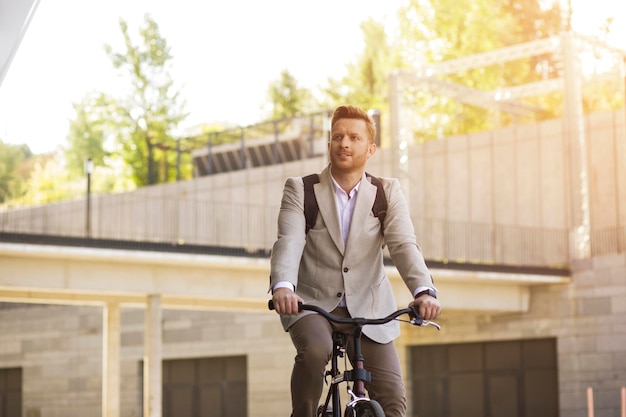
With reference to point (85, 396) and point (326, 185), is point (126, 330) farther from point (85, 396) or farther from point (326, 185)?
point (326, 185)

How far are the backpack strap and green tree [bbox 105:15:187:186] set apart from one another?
65.3 metres

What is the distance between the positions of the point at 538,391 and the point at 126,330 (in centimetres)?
2049

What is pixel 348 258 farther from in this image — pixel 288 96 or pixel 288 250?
pixel 288 96

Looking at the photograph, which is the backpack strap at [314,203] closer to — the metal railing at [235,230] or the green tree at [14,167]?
the metal railing at [235,230]

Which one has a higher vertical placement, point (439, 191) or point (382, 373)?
point (439, 191)

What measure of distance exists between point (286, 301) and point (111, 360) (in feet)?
121

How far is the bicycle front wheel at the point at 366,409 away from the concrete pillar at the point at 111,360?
3620 cm

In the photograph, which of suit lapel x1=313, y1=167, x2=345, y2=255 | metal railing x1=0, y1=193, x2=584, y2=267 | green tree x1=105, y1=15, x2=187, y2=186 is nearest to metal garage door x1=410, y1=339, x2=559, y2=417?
metal railing x1=0, y1=193, x2=584, y2=267

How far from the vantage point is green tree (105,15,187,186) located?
7338 cm

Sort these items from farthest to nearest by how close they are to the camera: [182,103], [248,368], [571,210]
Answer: [182,103]
[248,368]
[571,210]

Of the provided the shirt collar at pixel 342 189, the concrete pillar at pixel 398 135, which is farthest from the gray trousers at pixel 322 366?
the concrete pillar at pixel 398 135

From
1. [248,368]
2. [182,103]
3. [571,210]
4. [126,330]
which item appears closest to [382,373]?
[571,210]

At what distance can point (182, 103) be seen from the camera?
75.8 metres

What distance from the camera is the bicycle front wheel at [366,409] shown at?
568 centimetres
